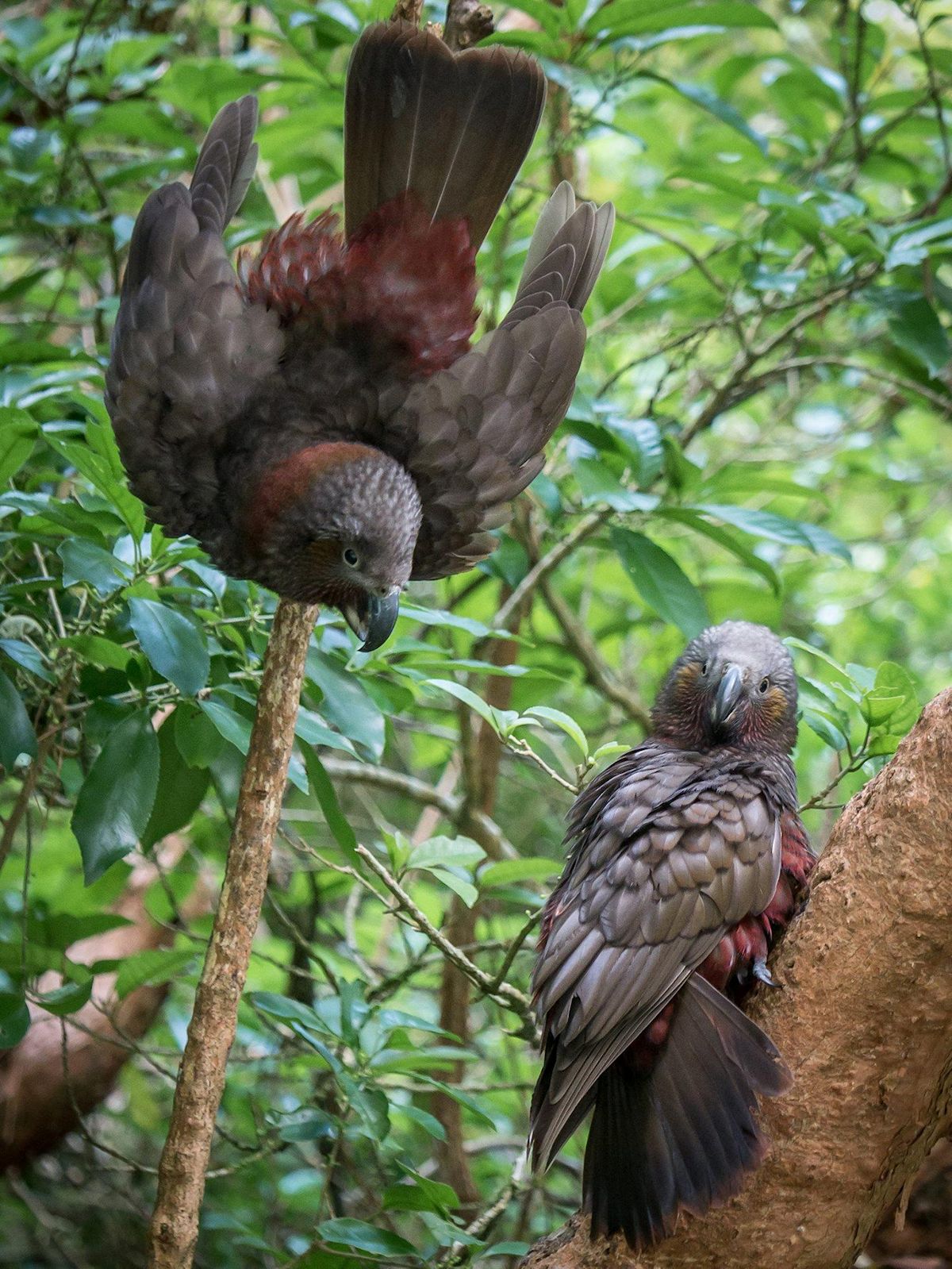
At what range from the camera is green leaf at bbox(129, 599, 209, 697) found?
67.2 inches

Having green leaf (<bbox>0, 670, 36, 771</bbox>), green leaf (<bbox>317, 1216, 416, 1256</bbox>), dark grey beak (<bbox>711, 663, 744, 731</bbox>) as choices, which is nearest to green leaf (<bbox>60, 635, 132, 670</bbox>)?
green leaf (<bbox>0, 670, 36, 771</bbox>)

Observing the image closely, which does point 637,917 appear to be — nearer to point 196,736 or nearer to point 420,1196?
point 420,1196

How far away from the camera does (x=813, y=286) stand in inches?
122

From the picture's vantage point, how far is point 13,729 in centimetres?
184

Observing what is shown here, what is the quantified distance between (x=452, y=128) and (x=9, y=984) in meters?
1.90

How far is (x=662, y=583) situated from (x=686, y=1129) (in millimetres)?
1209

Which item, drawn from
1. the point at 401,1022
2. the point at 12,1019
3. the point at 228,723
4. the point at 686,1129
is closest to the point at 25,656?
the point at 228,723

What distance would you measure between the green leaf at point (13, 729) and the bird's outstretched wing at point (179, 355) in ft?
1.46

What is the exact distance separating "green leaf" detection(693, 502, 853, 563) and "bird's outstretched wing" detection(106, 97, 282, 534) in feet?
3.20

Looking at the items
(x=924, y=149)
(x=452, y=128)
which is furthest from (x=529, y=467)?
(x=924, y=149)

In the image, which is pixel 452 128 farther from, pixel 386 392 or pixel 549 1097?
pixel 549 1097

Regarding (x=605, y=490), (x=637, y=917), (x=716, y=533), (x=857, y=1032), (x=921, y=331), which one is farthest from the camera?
(x=921, y=331)

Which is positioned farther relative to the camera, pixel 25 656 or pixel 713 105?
pixel 713 105

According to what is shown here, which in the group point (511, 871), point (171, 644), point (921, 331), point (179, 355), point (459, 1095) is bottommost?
point (459, 1095)
